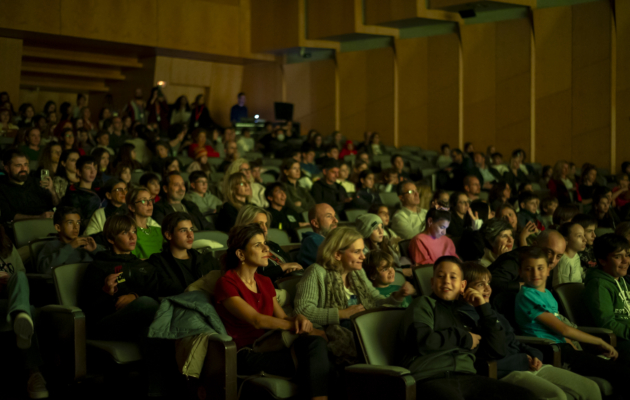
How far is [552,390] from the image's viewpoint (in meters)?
2.65

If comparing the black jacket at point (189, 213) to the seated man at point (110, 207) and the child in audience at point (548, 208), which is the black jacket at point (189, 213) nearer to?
the seated man at point (110, 207)

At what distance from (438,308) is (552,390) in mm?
559

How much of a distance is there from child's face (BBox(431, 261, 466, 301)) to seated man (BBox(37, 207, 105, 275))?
6.19 ft

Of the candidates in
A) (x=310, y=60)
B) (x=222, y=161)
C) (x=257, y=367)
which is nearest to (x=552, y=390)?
(x=257, y=367)

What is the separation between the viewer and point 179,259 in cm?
332

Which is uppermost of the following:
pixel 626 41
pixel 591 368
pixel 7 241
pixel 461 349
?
pixel 626 41

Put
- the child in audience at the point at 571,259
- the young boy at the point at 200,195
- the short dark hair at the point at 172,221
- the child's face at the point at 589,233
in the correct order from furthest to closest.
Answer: the young boy at the point at 200,195 < the child's face at the point at 589,233 < the child in audience at the point at 571,259 < the short dark hair at the point at 172,221

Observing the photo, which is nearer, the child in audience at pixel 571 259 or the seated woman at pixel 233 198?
the child in audience at pixel 571 259

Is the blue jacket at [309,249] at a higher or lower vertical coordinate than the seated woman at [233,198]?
lower

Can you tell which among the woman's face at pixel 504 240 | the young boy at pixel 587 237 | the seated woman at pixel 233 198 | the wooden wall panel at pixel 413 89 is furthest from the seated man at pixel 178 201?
the wooden wall panel at pixel 413 89

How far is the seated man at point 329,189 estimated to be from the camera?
640cm

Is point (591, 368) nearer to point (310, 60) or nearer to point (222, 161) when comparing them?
point (222, 161)

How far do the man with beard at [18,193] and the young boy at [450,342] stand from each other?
299cm

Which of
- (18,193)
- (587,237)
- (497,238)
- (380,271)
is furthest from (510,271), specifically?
(18,193)
